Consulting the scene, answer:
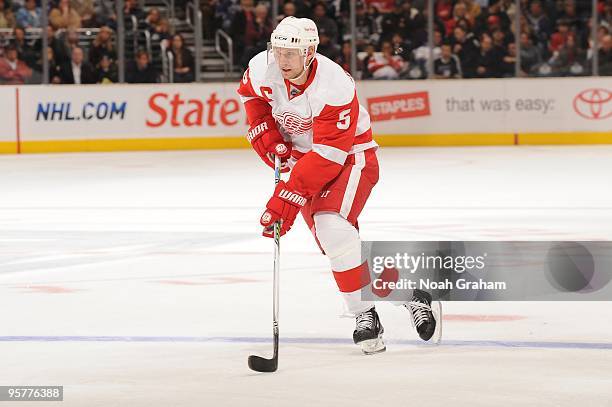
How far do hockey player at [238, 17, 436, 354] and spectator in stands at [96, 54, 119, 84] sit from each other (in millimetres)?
12052

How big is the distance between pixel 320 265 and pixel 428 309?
7.40 feet

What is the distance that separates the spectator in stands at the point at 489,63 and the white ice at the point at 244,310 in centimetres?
521

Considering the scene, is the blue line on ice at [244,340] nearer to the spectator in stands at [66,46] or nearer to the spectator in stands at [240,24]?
the spectator in stands at [66,46]

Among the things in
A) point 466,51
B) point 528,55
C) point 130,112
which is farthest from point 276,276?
point 528,55

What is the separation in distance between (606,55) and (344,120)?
13.3 m

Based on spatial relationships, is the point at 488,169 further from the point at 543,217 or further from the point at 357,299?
the point at 357,299

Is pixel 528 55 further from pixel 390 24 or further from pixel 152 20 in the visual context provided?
pixel 152 20

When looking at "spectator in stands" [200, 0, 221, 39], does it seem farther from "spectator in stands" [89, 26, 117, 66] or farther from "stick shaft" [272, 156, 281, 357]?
"stick shaft" [272, 156, 281, 357]

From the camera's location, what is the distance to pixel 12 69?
16672 millimetres

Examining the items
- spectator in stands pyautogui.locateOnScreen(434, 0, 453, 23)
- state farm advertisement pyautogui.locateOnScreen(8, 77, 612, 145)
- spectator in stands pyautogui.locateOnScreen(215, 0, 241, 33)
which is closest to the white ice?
state farm advertisement pyautogui.locateOnScreen(8, 77, 612, 145)

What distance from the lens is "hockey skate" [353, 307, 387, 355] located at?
4.79 m

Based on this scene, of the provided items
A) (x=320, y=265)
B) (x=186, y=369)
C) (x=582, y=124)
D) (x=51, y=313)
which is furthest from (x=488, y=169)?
(x=186, y=369)

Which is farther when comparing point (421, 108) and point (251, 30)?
point (251, 30)

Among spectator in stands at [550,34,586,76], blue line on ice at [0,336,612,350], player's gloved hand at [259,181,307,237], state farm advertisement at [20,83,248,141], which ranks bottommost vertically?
state farm advertisement at [20,83,248,141]
